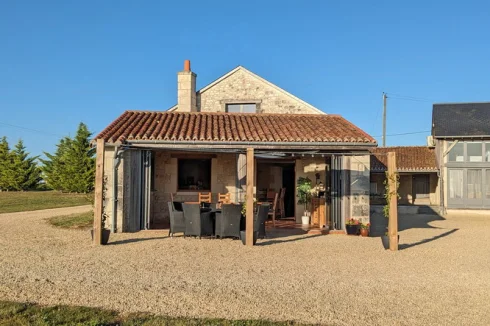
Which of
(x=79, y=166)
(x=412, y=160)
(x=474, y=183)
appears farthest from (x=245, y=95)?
(x=79, y=166)

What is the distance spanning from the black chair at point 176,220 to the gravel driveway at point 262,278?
341mm

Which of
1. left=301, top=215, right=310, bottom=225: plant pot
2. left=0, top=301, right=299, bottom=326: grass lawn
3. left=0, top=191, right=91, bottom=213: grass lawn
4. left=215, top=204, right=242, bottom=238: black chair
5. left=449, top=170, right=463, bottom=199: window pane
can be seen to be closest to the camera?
left=0, top=301, right=299, bottom=326: grass lawn

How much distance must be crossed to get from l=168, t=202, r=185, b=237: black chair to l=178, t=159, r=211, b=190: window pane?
3.54 metres

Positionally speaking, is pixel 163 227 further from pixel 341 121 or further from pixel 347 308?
pixel 347 308

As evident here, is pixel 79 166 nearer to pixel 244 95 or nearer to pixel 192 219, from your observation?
pixel 244 95

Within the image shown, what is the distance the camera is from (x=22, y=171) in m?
32.5

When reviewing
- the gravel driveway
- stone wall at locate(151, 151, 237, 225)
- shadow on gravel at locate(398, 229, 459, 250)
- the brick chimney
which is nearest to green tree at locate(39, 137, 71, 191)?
the brick chimney

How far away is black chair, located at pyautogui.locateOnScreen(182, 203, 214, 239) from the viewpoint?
29.3 feet

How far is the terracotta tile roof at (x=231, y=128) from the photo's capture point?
10125mm

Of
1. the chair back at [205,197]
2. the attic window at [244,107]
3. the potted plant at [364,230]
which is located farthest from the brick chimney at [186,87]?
the potted plant at [364,230]

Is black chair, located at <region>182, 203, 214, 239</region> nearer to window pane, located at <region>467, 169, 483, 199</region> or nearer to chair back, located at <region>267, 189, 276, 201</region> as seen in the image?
chair back, located at <region>267, 189, 276, 201</region>

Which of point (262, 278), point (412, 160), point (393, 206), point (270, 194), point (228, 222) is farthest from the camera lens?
point (412, 160)

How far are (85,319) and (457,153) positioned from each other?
2013 cm

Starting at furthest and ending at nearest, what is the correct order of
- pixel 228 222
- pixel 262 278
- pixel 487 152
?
pixel 487 152
pixel 228 222
pixel 262 278
